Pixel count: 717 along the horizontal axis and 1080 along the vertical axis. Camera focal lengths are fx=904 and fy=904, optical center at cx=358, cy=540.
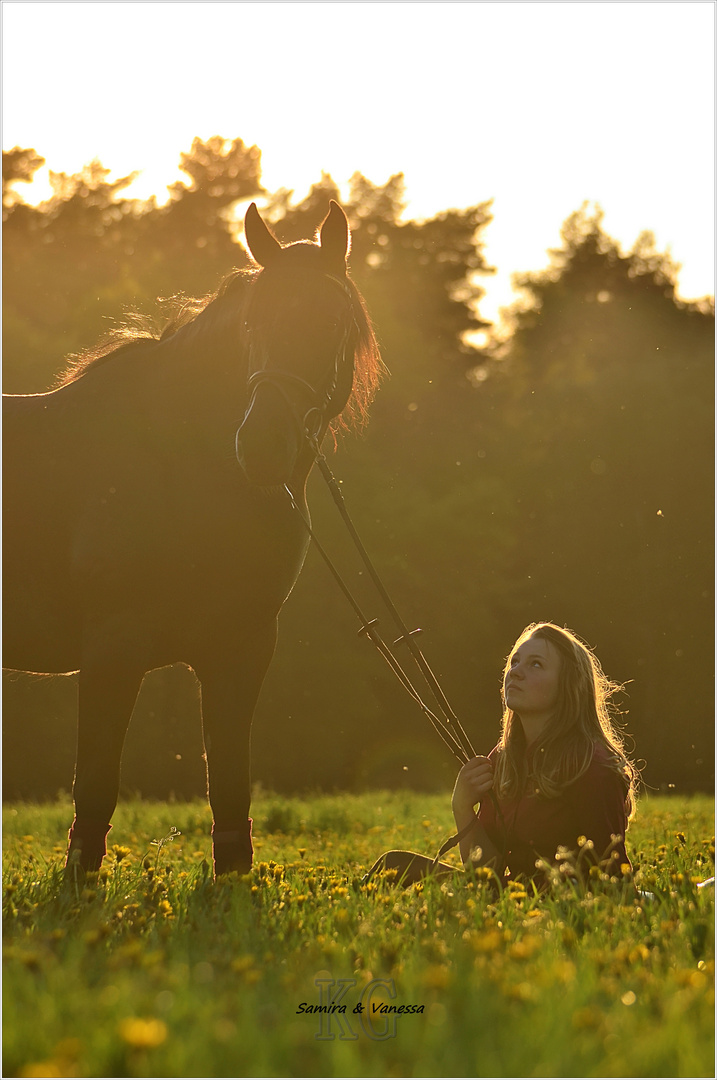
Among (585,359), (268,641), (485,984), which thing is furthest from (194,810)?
(585,359)

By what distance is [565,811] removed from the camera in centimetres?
376

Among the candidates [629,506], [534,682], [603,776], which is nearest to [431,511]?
[629,506]

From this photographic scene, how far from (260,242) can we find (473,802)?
2.74m

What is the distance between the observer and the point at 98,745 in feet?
12.6

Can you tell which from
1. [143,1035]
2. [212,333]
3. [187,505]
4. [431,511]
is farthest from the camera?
[431,511]

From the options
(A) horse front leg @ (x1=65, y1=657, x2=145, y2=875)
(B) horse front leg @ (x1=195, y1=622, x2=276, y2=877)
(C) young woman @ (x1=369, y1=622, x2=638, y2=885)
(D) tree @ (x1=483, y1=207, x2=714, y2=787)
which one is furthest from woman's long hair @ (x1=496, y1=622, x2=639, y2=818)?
(D) tree @ (x1=483, y1=207, x2=714, y2=787)

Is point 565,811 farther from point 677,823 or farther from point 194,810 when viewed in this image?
point 194,810

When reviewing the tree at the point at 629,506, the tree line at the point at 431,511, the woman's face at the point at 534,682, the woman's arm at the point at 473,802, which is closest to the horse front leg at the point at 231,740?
the woman's arm at the point at 473,802

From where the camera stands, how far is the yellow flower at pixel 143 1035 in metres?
1.58

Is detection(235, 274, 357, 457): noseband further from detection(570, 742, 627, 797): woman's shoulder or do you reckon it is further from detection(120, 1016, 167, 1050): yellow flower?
detection(120, 1016, 167, 1050): yellow flower

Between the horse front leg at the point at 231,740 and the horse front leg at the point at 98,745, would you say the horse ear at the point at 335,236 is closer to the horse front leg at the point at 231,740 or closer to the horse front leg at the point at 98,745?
the horse front leg at the point at 231,740

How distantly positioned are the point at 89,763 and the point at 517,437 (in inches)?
707

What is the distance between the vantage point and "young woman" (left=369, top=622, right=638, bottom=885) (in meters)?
3.71

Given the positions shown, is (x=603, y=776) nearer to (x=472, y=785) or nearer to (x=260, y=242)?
(x=472, y=785)
